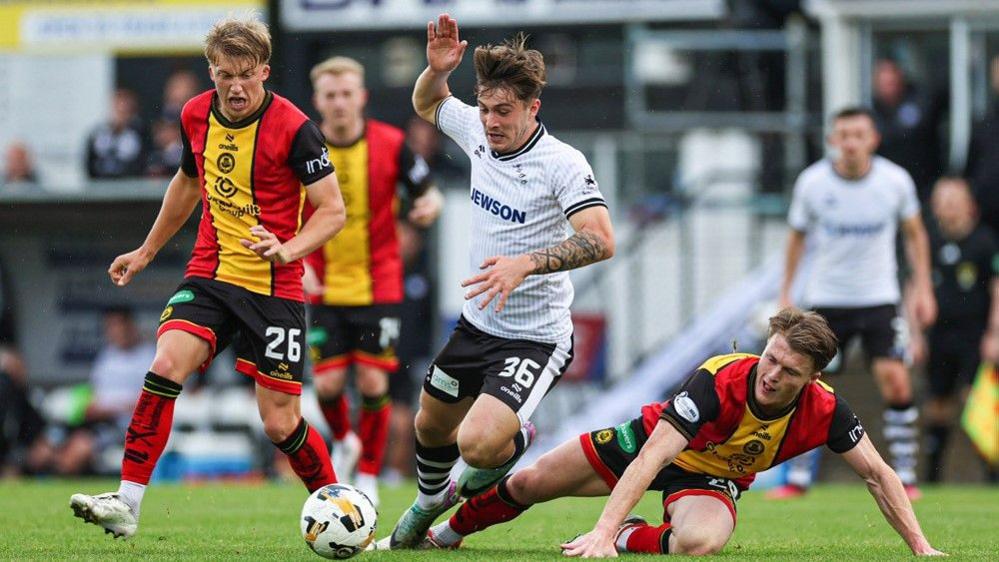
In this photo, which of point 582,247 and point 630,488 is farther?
point 582,247

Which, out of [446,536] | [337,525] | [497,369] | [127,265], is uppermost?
[127,265]

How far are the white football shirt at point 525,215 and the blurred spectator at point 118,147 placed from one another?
1030cm

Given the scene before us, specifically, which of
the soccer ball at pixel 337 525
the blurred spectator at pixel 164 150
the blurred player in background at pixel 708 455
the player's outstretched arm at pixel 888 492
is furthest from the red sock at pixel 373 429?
the blurred spectator at pixel 164 150

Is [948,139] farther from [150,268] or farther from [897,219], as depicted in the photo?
[150,268]

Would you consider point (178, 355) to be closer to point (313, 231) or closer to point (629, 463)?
point (313, 231)

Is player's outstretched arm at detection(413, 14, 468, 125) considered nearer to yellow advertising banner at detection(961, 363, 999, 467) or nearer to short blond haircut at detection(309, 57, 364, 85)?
short blond haircut at detection(309, 57, 364, 85)

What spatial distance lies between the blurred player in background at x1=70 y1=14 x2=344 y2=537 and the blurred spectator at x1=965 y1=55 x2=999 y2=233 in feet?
29.0

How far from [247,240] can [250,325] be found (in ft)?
1.55

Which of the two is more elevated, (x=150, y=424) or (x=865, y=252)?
(x=150, y=424)

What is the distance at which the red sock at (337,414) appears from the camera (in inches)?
420

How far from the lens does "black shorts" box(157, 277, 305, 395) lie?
7375mm

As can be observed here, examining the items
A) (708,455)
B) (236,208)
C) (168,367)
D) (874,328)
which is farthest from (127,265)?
(874,328)

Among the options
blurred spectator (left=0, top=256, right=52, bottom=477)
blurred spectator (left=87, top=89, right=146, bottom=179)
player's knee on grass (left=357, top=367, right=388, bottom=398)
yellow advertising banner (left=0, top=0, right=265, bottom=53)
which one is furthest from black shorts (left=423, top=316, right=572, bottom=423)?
yellow advertising banner (left=0, top=0, right=265, bottom=53)

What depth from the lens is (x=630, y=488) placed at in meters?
6.55
